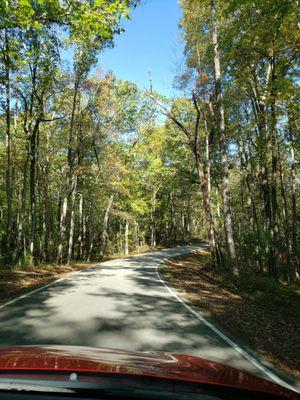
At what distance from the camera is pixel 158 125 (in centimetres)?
4303

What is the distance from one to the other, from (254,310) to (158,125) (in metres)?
33.8

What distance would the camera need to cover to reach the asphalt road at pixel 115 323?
6.67 metres

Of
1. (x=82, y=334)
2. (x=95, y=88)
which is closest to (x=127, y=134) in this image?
(x=95, y=88)

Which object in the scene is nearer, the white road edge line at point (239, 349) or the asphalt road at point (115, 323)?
the white road edge line at point (239, 349)

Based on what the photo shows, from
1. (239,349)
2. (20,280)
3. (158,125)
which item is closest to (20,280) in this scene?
(20,280)

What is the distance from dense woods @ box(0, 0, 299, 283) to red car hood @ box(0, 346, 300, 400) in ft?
25.4

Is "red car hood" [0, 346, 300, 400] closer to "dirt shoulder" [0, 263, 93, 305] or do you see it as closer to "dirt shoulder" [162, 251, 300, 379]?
"dirt shoulder" [162, 251, 300, 379]

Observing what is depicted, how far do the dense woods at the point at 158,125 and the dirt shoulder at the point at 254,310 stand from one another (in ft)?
5.43

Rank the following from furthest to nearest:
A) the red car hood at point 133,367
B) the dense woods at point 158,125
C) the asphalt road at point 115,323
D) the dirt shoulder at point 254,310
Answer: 1. the dense woods at point 158,125
2. the dirt shoulder at point 254,310
3. the asphalt road at point 115,323
4. the red car hood at point 133,367

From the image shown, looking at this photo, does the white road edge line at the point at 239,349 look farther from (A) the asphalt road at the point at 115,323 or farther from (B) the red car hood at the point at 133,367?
(B) the red car hood at the point at 133,367

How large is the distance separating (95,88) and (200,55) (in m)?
9.54

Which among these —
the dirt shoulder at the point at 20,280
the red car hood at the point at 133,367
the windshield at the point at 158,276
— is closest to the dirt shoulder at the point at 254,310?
the windshield at the point at 158,276

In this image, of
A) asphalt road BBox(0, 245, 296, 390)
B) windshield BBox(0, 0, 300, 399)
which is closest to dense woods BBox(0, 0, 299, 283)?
windshield BBox(0, 0, 300, 399)

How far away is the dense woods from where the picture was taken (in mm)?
11297
